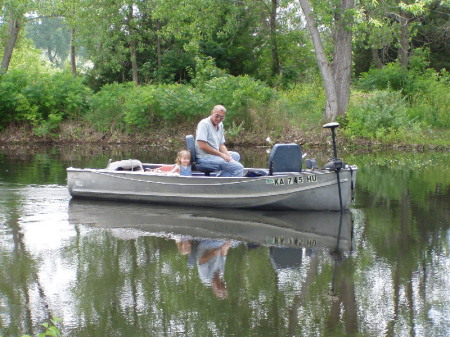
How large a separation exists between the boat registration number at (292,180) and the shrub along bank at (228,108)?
1376 centimetres

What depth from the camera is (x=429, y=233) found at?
419 inches

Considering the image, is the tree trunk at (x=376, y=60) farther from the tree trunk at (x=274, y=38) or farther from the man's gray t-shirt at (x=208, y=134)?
the man's gray t-shirt at (x=208, y=134)

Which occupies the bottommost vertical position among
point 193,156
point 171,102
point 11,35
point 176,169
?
point 176,169

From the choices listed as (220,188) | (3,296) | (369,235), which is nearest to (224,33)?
(220,188)

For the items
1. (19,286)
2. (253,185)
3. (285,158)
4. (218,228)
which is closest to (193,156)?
(253,185)

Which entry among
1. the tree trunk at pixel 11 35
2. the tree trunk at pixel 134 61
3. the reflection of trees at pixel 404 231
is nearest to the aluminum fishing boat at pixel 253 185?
the reflection of trees at pixel 404 231

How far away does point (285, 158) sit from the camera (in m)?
12.7

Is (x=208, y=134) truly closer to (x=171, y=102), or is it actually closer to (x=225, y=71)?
(x=171, y=102)

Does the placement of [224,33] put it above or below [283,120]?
above

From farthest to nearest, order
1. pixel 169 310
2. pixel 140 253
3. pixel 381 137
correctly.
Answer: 1. pixel 381 137
2. pixel 140 253
3. pixel 169 310

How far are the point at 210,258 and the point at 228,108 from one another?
1864cm

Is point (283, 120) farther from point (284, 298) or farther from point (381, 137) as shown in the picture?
point (284, 298)

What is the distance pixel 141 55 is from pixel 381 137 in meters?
15.0

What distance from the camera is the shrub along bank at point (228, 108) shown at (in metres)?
26.2
